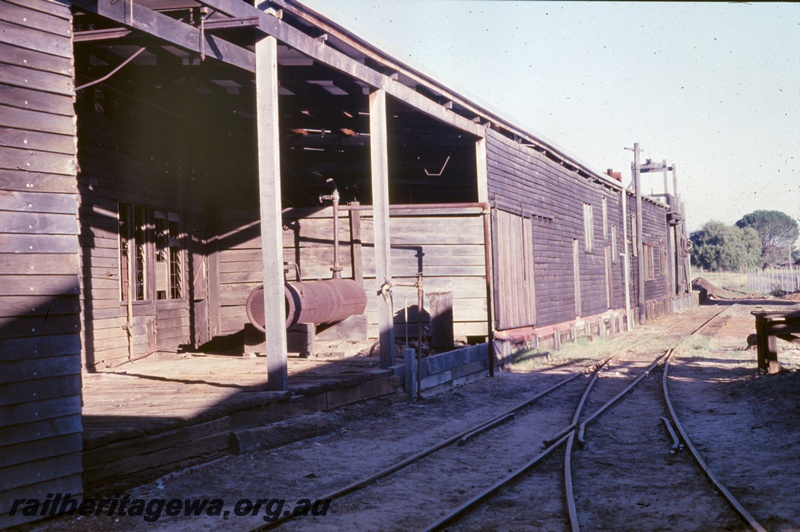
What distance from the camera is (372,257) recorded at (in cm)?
1499

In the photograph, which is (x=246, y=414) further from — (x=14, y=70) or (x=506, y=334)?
(x=506, y=334)

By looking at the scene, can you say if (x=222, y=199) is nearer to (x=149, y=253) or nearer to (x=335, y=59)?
(x=149, y=253)

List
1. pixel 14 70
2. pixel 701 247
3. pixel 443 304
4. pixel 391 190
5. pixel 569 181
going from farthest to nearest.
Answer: pixel 701 247
pixel 569 181
pixel 391 190
pixel 443 304
pixel 14 70

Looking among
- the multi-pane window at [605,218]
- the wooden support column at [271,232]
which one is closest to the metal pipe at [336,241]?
the wooden support column at [271,232]

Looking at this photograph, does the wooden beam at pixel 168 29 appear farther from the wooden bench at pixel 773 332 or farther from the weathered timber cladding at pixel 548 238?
the wooden bench at pixel 773 332

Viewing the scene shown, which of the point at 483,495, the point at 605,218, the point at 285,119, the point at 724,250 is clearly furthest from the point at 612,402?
the point at 724,250

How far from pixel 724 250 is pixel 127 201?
90.7m

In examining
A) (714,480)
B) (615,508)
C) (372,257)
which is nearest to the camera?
(615,508)

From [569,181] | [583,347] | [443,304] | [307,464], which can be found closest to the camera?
[307,464]

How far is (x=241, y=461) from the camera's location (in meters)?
7.29

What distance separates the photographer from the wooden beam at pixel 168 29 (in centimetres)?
662

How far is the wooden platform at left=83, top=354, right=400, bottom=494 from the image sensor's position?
6.02 m

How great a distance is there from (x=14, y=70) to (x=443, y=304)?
31.5ft

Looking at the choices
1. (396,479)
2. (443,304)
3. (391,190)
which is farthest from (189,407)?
(391,190)
